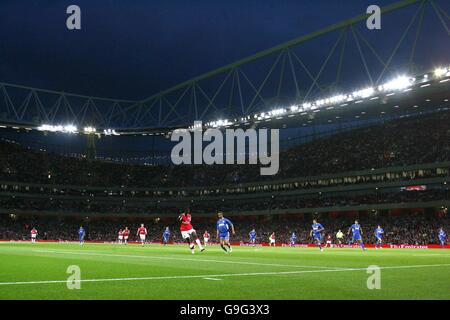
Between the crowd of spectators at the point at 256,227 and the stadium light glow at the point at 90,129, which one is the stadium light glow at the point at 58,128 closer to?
the stadium light glow at the point at 90,129

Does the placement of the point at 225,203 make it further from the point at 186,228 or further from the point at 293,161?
the point at 186,228

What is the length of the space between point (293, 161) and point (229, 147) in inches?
744

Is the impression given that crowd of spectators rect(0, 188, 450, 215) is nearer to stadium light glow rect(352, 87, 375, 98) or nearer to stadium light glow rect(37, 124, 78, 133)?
stadium light glow rect(37, 124, 78, 133)

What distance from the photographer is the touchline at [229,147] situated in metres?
88.8

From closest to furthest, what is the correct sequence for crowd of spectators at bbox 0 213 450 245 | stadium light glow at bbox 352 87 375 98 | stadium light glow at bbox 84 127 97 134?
stadium light glow at bbox 352 87 375 98 → crowd of spectators at bbox 0 213 450 245 → stadium light glow at bbox 84 127 97 134

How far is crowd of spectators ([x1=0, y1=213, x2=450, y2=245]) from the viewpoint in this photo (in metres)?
57.2

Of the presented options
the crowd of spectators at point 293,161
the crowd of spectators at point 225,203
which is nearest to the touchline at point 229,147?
the crowd of spectators at point 293,161

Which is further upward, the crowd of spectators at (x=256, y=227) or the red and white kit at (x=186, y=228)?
the red and white kit at (x=186, y=228)

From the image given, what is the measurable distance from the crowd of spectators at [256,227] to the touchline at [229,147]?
503 inches

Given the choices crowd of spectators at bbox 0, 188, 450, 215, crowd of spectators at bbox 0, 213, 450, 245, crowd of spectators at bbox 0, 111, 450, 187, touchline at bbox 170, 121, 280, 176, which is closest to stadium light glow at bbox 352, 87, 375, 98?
crowd of spectators at bbox 0, 111, 450, 187

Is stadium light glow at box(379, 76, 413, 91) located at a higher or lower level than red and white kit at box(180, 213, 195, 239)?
higher

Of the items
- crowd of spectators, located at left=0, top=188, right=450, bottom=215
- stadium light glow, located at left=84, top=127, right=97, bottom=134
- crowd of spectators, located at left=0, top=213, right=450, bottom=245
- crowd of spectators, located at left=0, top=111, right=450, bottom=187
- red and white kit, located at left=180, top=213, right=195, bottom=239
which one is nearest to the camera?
red and white kit, located at left=180, top=213, right=195, bottom=239

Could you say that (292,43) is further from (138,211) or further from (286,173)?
(138,211)

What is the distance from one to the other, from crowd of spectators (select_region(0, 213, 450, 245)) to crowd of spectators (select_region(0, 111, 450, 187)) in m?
7.49
